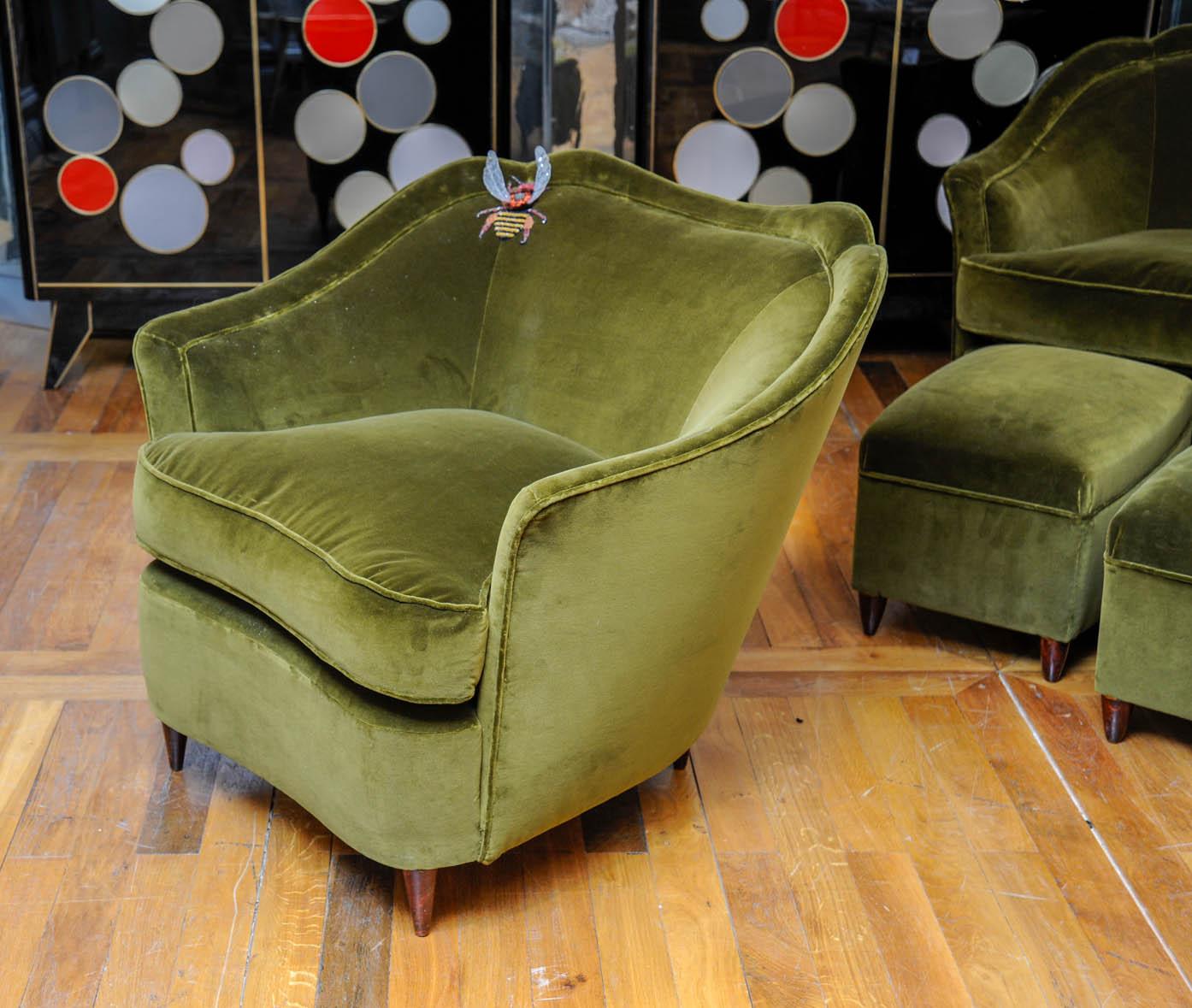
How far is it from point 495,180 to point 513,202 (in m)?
0.04

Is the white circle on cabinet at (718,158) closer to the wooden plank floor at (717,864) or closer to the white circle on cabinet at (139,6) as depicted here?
the white circle on cabinet at (139,6)

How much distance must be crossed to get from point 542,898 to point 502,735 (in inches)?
11.4

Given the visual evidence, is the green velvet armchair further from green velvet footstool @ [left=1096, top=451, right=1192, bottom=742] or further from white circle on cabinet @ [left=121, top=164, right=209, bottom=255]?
white circle on cabinet @ [left=121, top=164, right=209, bottom=255]

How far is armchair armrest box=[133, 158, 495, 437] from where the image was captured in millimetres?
1981

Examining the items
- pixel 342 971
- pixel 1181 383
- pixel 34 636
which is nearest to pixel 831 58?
pixel 1181 383

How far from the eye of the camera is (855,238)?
1.87 metres

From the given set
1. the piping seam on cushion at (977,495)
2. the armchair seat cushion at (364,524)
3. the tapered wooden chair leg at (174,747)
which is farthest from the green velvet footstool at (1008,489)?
the tapered wooden chair leg at (174,747)

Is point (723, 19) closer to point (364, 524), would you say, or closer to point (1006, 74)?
point (1006, 74)

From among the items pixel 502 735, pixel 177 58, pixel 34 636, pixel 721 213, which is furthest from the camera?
pixel 177 58

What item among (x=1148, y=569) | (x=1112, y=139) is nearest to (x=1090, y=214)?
(x=1112, y=139)

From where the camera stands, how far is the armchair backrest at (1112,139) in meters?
2.95

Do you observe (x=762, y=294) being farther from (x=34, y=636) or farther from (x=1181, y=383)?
(x=34, y=636)

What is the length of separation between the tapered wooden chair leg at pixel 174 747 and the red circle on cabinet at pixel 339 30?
1756 millimetres

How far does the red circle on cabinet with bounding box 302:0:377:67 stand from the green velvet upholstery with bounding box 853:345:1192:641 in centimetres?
155
